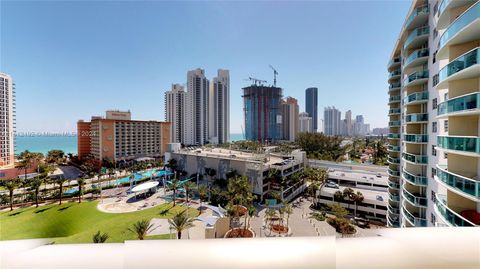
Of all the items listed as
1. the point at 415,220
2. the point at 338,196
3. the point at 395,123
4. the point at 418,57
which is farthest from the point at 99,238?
the point at 338,196

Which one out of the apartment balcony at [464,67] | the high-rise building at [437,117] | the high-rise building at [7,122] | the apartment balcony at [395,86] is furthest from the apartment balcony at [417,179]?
the high-rise building at [7,122]

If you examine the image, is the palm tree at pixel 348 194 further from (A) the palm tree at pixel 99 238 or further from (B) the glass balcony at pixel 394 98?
(A) the palm tree at pixel 99 238

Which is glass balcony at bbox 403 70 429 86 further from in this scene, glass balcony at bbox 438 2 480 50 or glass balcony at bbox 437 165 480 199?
glass balcony at bbox 437 165 480 199

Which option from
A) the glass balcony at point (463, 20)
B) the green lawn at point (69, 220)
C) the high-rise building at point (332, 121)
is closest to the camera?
the glass balcony at point (463, 20)

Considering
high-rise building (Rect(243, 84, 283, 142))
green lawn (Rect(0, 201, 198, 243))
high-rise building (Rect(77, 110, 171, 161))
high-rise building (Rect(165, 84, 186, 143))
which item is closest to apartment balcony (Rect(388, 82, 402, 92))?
green lawn (Rect(0, 201, 198, 243))

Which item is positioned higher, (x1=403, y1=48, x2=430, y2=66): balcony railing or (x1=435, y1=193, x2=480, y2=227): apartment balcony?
(x1=403, y1=48, x2=430, y2=66): balcony railing

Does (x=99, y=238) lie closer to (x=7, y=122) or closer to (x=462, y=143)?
(x=462, y=143)
